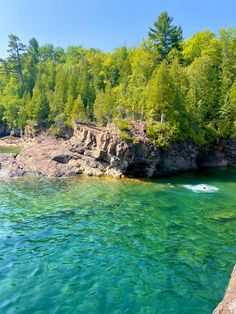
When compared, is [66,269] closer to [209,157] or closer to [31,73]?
[209,157]

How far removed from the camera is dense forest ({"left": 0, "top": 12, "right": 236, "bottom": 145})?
41656mm

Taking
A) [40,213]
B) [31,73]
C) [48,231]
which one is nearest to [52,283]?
[48,231]

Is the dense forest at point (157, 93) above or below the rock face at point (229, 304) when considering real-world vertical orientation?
above

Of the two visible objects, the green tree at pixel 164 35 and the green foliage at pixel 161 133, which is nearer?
the green foliage at pixel 161 133

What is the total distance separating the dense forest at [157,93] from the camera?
137ft

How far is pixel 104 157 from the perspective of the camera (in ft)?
124

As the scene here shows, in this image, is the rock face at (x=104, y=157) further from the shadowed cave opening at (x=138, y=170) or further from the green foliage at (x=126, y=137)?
the green foliage at (x=126, y=137)

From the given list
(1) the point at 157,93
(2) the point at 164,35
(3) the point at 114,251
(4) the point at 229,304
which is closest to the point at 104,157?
(1) the point at 157,93

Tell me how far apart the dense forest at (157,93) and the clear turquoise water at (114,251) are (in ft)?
53.5

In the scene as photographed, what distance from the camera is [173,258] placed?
14.9 m

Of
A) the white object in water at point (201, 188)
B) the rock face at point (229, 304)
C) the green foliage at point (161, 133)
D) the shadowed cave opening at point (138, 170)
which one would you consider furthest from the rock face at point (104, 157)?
the rock face at point (229, 304)

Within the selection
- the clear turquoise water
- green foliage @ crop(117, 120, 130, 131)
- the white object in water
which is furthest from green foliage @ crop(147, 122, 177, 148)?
the clear turquoise water

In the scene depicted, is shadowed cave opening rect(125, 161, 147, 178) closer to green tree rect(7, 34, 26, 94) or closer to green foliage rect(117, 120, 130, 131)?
green foliage rect(117, 120, 130, 131)

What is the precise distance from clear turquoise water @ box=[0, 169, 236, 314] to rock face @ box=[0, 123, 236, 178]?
925 cm
